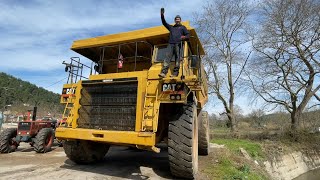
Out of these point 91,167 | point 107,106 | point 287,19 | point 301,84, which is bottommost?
point 91,167

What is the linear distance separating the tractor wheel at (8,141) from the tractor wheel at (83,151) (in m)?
4.91

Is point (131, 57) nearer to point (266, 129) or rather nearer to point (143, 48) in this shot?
point (143, 48)

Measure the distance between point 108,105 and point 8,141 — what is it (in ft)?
22.1

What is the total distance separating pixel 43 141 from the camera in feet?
37.9

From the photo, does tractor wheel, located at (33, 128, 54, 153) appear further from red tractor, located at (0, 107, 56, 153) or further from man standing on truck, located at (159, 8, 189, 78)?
man standing on truck, located at (159, 8, 189, 78)

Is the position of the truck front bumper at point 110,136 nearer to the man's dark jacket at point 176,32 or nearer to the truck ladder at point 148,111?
the truck ladder at point 148,111

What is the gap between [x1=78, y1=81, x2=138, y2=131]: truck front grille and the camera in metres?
6.81

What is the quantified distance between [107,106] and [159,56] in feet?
5.99

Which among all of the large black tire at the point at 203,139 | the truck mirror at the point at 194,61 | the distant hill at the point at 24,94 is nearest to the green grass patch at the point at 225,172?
the large black tire at the point at 203,139

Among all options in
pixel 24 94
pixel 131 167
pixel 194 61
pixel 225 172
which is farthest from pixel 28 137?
pixel 24 94

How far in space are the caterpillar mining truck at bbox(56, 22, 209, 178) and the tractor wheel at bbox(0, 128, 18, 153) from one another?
4.95 metres

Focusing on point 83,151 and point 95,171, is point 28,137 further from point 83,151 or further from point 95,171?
point 95,171

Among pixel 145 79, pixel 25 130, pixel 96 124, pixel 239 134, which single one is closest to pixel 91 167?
pixel 96 124

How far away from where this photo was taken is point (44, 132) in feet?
38.7
